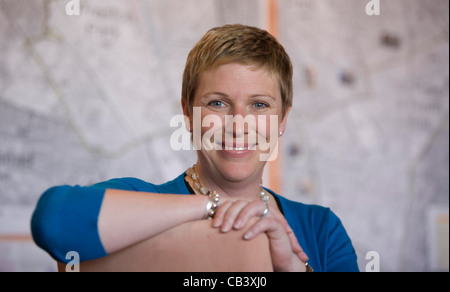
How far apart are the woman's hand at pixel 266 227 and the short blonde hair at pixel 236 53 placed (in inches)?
15.1

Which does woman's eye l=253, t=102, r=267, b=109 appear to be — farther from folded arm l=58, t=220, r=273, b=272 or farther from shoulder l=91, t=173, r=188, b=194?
folded arm l=58, t=220, r=273, b=272

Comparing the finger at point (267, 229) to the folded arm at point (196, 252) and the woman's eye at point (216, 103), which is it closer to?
the folded arm at point (196, 252)

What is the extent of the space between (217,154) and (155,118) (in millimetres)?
1056

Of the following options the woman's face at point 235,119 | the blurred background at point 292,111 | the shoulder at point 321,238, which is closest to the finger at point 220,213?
the woman's face at point 235,119

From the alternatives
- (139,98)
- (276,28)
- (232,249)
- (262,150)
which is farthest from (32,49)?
(232,249)

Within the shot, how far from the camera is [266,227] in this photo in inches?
27.8

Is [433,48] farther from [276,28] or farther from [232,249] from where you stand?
[232,249]

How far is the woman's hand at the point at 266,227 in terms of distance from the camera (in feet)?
2.24

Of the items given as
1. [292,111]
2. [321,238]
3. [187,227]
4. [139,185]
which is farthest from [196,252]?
[292,111]

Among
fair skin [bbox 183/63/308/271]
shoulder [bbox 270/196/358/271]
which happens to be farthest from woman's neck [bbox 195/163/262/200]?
shoulder [bbox 270/196/358/271]

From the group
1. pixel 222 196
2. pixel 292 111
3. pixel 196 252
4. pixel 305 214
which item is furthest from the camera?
pixel 292 111

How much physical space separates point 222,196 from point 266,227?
1.16ft

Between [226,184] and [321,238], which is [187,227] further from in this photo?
[321,238]

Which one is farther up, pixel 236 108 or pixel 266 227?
pixel 236 108
